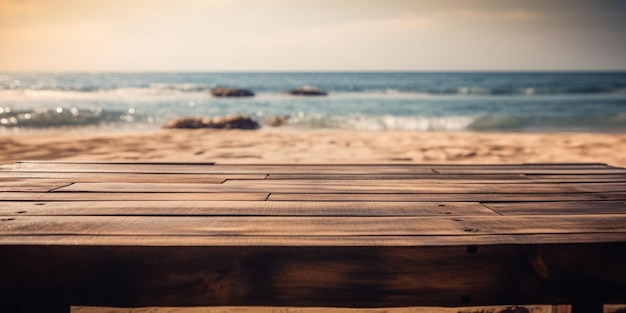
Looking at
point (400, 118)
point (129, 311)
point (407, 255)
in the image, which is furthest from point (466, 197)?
point (400, 118)

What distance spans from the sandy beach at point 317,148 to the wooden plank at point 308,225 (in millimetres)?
4243

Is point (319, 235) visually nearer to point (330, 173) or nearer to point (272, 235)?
point (272, 235)

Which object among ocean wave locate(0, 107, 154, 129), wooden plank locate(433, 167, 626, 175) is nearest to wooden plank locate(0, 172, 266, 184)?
wooden plank locate(433, 167, 626, 175)

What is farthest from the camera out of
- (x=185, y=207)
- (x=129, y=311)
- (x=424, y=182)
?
(x=129, y=311)

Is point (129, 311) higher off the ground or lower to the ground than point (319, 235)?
lower

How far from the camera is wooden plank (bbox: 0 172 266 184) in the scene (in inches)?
72.0

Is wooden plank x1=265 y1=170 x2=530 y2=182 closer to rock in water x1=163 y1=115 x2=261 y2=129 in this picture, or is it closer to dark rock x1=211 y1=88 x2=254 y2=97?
rock in water x1=163 y1=115 x2=261 y2=129

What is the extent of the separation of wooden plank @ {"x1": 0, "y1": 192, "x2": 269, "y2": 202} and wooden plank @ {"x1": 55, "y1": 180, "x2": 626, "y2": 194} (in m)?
0.07

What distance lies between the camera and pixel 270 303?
110 centimetres

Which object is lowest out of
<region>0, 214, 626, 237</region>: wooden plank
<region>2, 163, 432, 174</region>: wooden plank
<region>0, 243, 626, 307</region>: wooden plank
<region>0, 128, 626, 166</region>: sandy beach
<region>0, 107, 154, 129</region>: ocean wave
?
<region>0, 128, 626, 166</region>: sandy beach

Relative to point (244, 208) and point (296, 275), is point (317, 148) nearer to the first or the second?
point (244, 208)

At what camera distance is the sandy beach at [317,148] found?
20.8 ft

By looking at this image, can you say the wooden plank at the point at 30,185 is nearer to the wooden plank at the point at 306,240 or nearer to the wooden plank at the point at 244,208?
the wooden plank at the point at 244,208

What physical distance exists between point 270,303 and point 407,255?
0.37 meters
